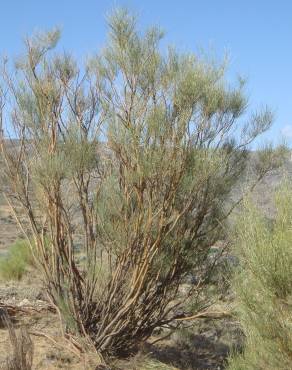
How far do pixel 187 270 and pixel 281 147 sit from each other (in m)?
2.68

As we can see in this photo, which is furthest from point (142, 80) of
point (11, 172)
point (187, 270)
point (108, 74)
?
point (187, 270)

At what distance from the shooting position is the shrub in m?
8.93

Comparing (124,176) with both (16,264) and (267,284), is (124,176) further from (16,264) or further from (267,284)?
(16,264)

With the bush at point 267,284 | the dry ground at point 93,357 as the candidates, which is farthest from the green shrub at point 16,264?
the bush at point 267,284

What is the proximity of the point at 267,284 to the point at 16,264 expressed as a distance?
11759 millimetres

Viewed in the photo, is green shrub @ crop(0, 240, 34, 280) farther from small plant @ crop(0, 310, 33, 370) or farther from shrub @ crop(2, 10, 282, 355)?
small plant @ crop(0, 310, 33, 370)

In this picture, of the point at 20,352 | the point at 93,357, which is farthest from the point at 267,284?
the point at 93,357

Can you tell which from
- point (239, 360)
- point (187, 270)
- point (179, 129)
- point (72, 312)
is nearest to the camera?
point (239, 360)

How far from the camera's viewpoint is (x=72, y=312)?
963cm

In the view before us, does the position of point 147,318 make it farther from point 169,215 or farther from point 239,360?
point 239,360

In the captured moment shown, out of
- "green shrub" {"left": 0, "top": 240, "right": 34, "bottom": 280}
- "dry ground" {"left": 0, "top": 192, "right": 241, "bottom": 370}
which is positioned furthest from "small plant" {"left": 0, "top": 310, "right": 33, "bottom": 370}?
"green shrub" {"left": 0, "top": 240, "right": 34, "bottom": 280}

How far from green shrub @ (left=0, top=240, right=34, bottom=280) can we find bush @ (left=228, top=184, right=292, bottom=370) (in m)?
10.7

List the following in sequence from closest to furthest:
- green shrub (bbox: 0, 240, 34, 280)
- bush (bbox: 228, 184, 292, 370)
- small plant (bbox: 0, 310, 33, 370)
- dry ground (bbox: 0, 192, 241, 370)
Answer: bush (bbox: 228, 184, 292, 370) → small plant (bbox: 0, 310, 33, 370) → dry ground (bbox: 0, 192, 241, 370) → green shrub (bbox: 0, 240, 34, 280)

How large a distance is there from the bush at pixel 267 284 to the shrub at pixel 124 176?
2.12 m
